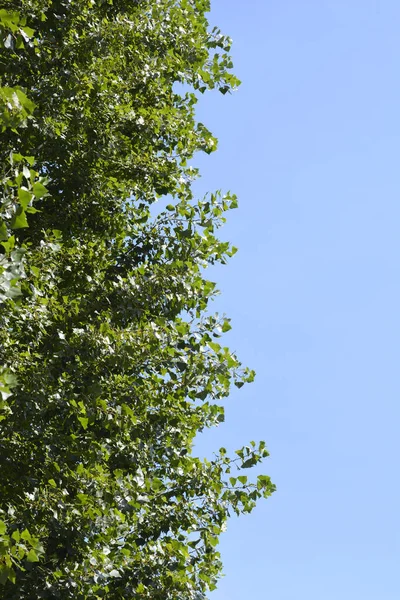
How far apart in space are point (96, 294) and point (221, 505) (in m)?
3.54

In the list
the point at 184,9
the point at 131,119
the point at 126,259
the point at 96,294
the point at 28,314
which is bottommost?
the point at 28,314

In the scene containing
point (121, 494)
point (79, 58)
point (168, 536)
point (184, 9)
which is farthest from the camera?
point (184, 9)

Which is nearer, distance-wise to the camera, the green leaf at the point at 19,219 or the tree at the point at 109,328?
the green leaf at the point at 19,219

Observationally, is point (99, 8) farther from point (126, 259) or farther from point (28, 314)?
point (28, 314)

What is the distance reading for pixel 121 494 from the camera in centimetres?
852

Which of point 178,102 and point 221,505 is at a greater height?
point 178,102

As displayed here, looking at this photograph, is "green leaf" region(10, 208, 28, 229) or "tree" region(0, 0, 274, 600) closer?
"green leaf" region(10, 208, 28, 229)

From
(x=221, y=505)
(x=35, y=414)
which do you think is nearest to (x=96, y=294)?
(x=35, y=414)

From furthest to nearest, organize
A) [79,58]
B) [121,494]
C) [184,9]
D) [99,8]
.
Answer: [184,9]
[99,8]
[79,58]
[121,494]

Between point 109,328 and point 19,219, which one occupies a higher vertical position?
point 109,328

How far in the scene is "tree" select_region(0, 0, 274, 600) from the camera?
850 centimetres

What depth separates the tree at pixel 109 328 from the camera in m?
8.50

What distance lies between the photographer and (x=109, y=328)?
9109 mm

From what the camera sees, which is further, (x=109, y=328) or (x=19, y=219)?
(x=109, y=328)
